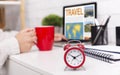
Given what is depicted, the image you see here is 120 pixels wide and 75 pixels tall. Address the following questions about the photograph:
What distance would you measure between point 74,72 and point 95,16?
0.54 m

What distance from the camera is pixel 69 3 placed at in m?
1.27

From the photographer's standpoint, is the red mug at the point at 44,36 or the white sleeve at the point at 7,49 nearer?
the white sleeve at the point at 7,49

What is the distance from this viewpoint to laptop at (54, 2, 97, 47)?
1.05m

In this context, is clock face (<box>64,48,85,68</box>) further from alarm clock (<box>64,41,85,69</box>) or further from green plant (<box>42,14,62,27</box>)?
green plant (<box>42,14,62,27</box>)

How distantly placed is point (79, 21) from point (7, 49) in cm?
42

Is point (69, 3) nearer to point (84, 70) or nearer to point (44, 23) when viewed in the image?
point (44, 23)

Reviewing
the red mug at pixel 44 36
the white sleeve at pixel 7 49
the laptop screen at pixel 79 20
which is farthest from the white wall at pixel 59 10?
the white sleeve at pixel 7 49

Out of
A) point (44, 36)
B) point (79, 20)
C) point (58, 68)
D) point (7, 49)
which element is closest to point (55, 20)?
point (79, 20)

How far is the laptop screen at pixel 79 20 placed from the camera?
1051mm

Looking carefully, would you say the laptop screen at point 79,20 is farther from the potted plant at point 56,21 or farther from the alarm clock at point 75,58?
the alarm clock at point 75,58

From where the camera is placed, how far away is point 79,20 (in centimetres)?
111

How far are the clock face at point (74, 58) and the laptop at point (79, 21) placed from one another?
48cm

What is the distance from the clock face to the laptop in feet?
1.57

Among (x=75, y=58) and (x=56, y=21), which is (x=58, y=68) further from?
(x=56, y=21)
